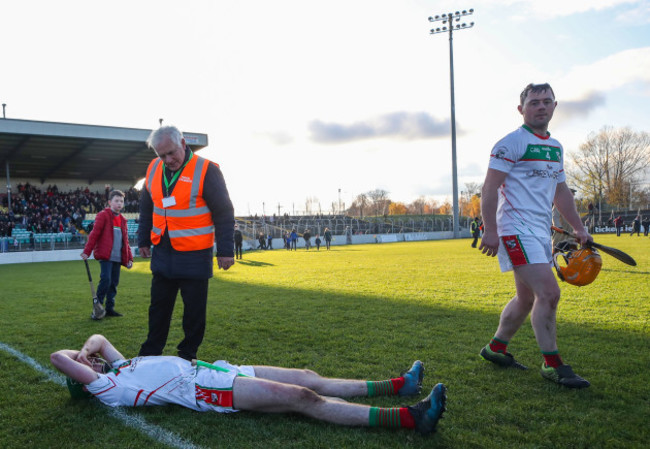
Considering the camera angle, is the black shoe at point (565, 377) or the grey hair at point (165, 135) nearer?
the black shoe at point (565, 377)

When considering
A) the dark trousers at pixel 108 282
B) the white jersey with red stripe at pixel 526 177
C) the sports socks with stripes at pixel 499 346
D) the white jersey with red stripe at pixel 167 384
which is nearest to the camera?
the white jersey with red stripe at pixel 167 384

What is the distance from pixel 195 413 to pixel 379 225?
1888 inches

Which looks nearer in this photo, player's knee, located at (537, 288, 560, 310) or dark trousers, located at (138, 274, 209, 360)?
player's knee, located at (537, 288, 560, 310)

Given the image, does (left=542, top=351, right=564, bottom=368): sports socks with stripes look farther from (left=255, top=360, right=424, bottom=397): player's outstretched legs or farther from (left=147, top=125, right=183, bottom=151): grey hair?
(left=147, top=125, right=183, bottom=151): grey hair

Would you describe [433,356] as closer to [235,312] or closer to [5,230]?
[235,312]

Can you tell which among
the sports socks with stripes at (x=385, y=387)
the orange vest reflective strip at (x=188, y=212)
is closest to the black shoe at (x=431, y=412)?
the sports socks with stripes at (x=385, y=387)

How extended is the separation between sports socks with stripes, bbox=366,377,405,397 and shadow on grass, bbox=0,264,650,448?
53 mm

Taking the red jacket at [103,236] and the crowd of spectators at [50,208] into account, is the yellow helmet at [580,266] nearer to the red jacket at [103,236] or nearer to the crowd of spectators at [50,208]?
the red jacket at [103,236]

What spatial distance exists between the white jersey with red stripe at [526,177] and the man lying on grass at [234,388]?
1.36 metres

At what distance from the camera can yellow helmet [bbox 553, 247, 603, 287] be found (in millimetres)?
3508

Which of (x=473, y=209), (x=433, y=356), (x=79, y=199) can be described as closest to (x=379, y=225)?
(x=79, y=199)

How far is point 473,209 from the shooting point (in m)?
101

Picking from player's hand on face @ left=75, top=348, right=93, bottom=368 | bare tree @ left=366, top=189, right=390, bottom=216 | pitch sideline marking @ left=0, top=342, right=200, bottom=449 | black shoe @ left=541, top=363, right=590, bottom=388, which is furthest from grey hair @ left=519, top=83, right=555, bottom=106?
bare tree @ left=366, top=189, right=390, bottom=216

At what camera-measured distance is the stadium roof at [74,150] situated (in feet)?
86.6
